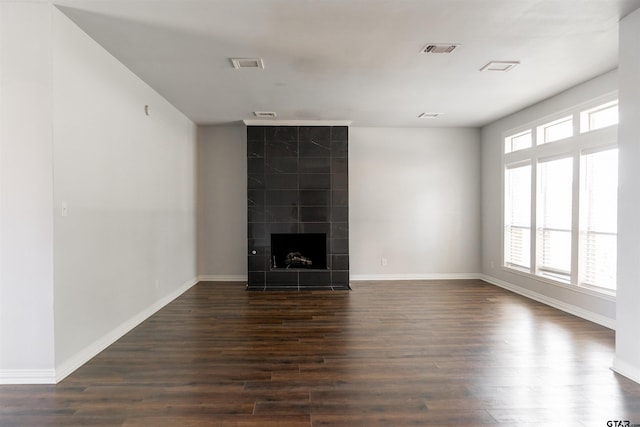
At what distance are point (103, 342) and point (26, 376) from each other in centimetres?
70

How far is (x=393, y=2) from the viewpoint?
2584 mm

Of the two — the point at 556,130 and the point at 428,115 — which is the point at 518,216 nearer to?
the point at 556,130

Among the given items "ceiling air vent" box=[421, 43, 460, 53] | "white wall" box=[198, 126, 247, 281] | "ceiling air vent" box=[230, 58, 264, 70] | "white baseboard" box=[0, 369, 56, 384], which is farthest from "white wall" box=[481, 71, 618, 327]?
"white baseboard" box=[0, 369, 56, 384]

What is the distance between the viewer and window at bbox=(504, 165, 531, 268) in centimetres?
548

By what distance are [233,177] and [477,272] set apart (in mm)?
4947

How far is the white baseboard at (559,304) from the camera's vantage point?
3952mm

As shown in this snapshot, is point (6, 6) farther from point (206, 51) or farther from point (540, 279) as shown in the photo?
point (540, 279)

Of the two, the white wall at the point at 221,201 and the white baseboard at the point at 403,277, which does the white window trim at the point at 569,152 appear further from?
the white wall at the point at 221,201

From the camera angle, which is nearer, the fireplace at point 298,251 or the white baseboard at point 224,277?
the fireplace at point 298,251

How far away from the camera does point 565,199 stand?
15.3 ft

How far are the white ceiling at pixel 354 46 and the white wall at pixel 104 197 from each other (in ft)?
0.91

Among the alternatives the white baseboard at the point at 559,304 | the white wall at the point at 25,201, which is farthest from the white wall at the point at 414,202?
the white wall at the point at 25,201

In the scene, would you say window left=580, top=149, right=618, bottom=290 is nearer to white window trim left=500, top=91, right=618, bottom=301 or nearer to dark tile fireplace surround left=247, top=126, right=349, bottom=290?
white window trim left=500, top=91, right=618, bottom=301

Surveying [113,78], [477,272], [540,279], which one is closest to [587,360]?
[540,279]
